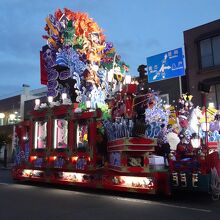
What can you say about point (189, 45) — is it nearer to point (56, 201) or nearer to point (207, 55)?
point (207, 55)

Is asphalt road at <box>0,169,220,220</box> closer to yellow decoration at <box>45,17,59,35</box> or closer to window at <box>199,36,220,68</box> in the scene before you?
yellow decoration at <box>45,17,59,35</box>

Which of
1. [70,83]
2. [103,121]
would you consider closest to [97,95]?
[70,83]

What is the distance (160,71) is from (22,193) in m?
11.7

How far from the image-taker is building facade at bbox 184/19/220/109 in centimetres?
2384

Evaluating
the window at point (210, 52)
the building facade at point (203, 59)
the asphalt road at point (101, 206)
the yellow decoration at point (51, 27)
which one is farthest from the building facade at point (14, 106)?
the asphalt road at point (101, 206)

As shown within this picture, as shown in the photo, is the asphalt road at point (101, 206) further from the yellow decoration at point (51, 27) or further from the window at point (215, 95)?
the window at point (215, 95)

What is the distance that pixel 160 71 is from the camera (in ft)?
68.3

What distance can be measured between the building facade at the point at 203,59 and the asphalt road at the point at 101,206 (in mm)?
13945

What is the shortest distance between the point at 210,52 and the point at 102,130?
1524 cm

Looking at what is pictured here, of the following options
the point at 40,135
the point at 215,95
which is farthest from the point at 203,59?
the point at 40,135

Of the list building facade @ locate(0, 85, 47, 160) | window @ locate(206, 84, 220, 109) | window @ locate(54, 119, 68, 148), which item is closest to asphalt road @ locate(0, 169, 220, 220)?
window @ locate(54, 119, 68, 148)

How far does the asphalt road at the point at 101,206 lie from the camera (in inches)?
319

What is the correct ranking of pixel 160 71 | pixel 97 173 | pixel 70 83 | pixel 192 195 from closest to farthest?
pixel 192 195
pixel 97 173
pixel 70 83
pixel 160 71

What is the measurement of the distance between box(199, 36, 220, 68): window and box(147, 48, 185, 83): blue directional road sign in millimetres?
5389
